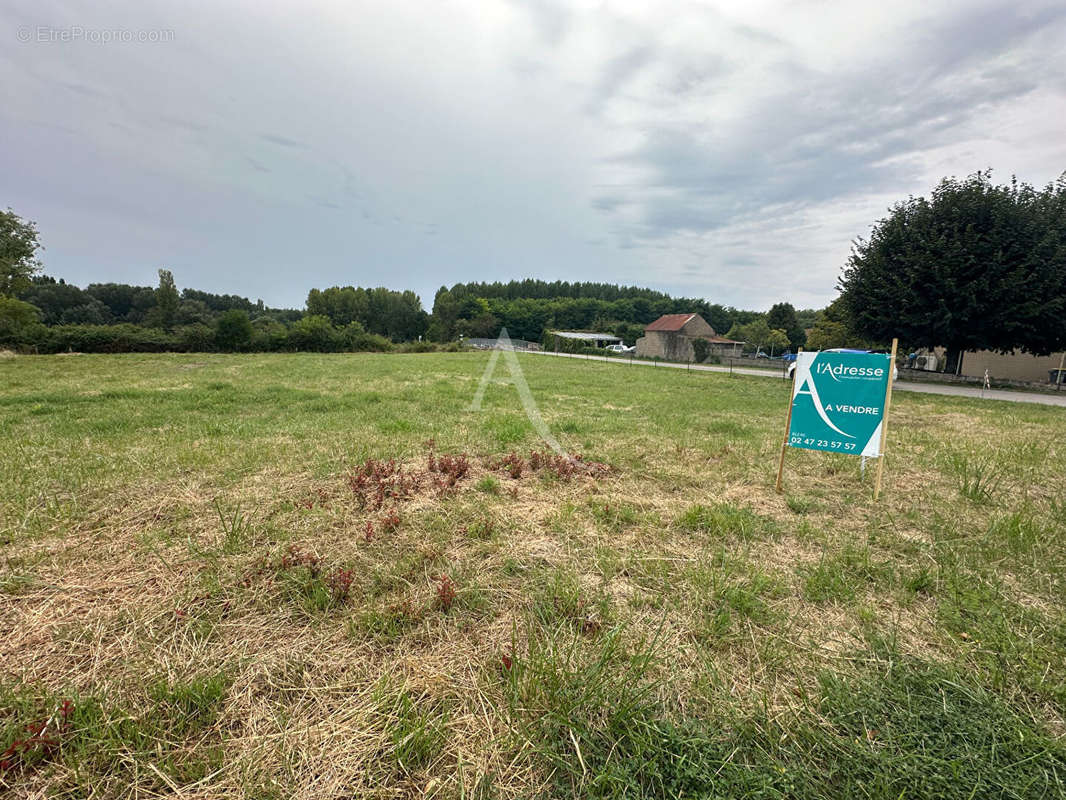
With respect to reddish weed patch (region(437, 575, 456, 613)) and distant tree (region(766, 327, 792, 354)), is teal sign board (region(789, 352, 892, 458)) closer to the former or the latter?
reddish weed patch (region(437, 575, 456, 613))

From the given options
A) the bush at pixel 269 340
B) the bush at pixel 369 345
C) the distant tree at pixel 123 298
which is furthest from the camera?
the distant tree at pixel 123 298

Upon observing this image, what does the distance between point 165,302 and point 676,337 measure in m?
65.5

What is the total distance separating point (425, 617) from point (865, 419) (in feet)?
16.9

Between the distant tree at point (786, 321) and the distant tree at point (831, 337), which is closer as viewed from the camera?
the distant tree at point (831, 337)

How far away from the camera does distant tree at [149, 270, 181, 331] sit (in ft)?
173

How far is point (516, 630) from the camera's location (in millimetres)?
2461

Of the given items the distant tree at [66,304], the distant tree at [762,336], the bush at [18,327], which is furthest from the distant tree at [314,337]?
the distant tree at [762,336]

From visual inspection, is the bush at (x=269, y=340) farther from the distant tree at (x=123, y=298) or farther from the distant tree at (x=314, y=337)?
the distant tree at (x=123, y=298)

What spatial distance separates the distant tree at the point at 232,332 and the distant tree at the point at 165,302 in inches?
959

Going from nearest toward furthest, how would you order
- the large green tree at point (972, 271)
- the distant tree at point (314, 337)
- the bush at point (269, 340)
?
the large green tree at point (972, 271), the bush at point (269, 340), the distant tree at point (314, 337)

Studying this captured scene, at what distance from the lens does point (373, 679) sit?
2084 mm

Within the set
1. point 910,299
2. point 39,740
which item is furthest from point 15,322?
point 910,299

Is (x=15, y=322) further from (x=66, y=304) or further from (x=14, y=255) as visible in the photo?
(x=66, y=304)

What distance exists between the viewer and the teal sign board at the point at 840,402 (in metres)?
4.71
